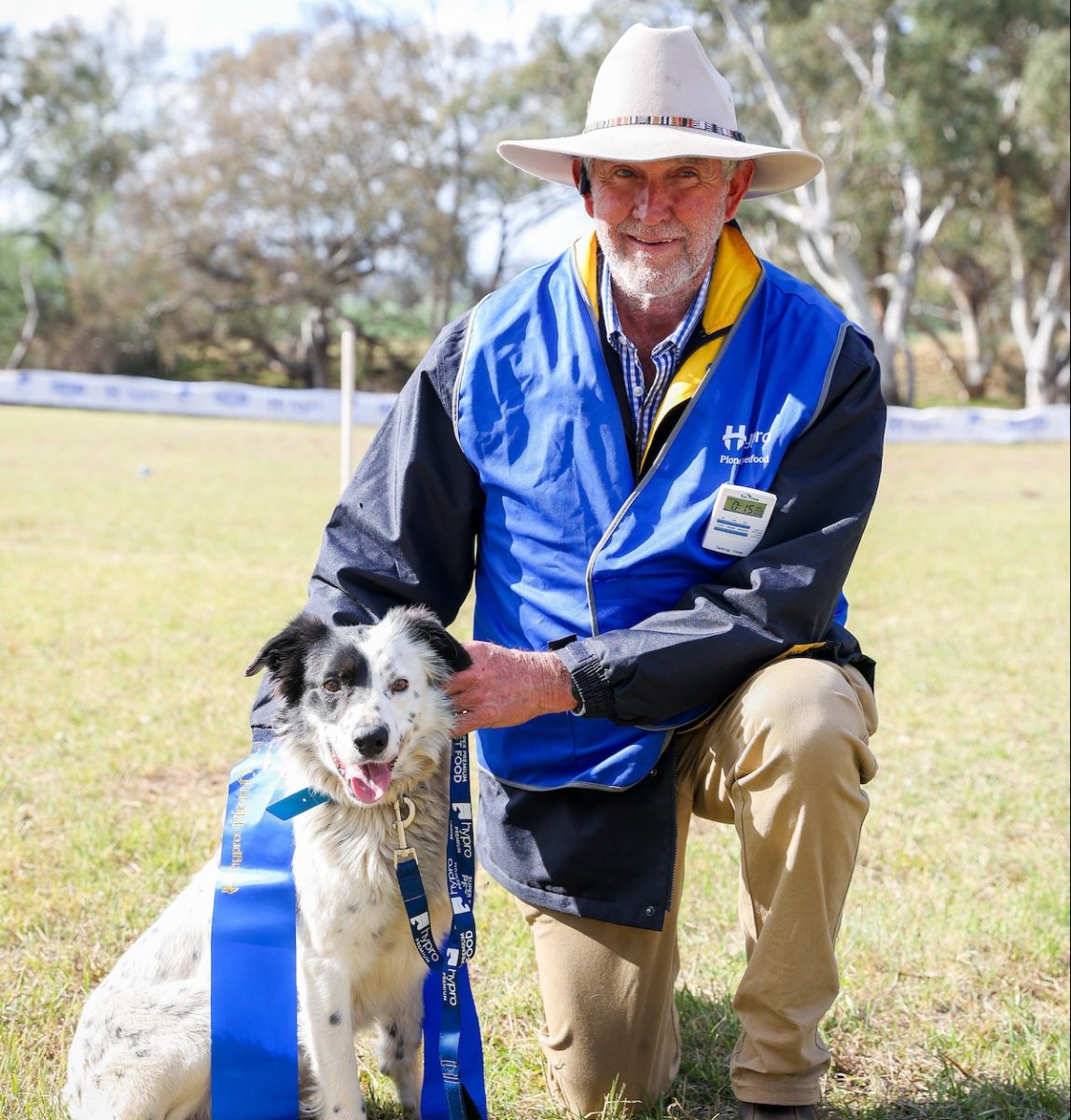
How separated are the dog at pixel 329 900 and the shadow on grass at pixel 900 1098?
0.79m

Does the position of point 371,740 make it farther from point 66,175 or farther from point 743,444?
point 66,175

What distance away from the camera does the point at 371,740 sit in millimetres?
2342

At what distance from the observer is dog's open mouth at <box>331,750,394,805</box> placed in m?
2.41

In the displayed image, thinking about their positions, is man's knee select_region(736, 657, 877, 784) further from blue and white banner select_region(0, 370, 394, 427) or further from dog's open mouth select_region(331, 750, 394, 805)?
blue and white banner select_region(0, 370, 394, 427)

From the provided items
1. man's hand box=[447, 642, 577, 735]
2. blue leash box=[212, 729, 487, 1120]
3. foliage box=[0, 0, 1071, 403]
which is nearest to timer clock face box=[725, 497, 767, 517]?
man's hand box=[447, 642, 577, 735]

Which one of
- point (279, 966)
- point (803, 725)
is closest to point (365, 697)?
point (279, 966)

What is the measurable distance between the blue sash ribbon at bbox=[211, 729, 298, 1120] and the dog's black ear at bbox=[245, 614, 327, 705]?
32 centimetres

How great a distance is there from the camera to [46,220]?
1678 inches

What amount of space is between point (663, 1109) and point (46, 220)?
4546 centimetres

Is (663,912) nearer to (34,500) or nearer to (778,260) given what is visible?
(34,500)

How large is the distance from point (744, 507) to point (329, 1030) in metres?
1.40

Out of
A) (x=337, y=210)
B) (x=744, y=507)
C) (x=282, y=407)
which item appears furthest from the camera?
(x=337, y=210)

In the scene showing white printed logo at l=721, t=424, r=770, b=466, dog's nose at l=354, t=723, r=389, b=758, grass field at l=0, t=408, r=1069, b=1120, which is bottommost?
grass field at l=0, t=408, r=1069, b=1120

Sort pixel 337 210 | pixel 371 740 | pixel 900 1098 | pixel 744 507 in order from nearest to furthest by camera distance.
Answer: pixel 371 740 < pixel 744 507 < pixel 900 1098 < pixel 337 210
